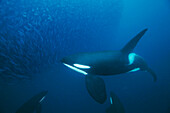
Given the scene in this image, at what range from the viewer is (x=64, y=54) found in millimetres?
10648

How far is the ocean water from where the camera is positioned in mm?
6465

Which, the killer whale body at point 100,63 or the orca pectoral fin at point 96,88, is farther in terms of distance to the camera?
the killer whale body at point 100,63

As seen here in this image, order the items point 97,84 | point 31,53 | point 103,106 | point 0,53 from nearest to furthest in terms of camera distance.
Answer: point 97,84 < point 0,53 < point 31,53 < point 103,106

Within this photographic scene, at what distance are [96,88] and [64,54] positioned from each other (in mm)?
8261

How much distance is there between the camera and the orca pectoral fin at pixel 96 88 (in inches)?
100

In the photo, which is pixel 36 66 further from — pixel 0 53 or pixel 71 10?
pixel 71 10

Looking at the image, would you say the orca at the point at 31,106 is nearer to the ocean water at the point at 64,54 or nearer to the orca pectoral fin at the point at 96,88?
the ocean water at the point at 64,54

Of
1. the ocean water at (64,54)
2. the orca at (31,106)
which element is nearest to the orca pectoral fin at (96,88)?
the orca at (31,106)

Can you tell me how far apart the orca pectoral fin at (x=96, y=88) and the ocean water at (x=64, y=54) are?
4.89m

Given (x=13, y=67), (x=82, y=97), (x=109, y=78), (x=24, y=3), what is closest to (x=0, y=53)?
(x=13, y=67)

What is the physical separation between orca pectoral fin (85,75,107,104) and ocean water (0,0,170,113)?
16.1 feet

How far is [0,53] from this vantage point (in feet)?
20.4

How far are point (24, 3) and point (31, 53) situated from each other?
2897 mm

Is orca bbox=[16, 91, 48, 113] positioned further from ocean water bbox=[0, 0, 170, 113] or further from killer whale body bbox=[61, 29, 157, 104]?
killer whale body bbox=[61, 29, 157, 104]
